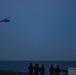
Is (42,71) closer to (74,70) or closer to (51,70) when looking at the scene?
(51,70)

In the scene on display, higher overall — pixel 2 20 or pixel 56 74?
pixel 2 20

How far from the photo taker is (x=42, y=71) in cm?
2642

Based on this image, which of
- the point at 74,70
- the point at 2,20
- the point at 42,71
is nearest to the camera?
the point at 74,70

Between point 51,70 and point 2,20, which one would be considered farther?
point 2,20

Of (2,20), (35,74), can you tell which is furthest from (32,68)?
(2,20)

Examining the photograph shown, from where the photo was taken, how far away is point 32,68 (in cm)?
2664

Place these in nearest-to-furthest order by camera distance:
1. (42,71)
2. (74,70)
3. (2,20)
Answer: (74,70) < (42,71) < (2,20)

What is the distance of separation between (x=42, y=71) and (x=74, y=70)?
5026 mm

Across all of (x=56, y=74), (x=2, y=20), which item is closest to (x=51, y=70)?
(x=56, y=74)

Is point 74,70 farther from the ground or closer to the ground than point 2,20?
closer to the ground

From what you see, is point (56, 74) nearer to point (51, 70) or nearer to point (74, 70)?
point (51, 70)

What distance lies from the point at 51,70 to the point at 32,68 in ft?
5.32

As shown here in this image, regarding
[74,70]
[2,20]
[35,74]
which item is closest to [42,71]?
[35,74]

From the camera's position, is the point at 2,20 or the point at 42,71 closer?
the point at 42,71
